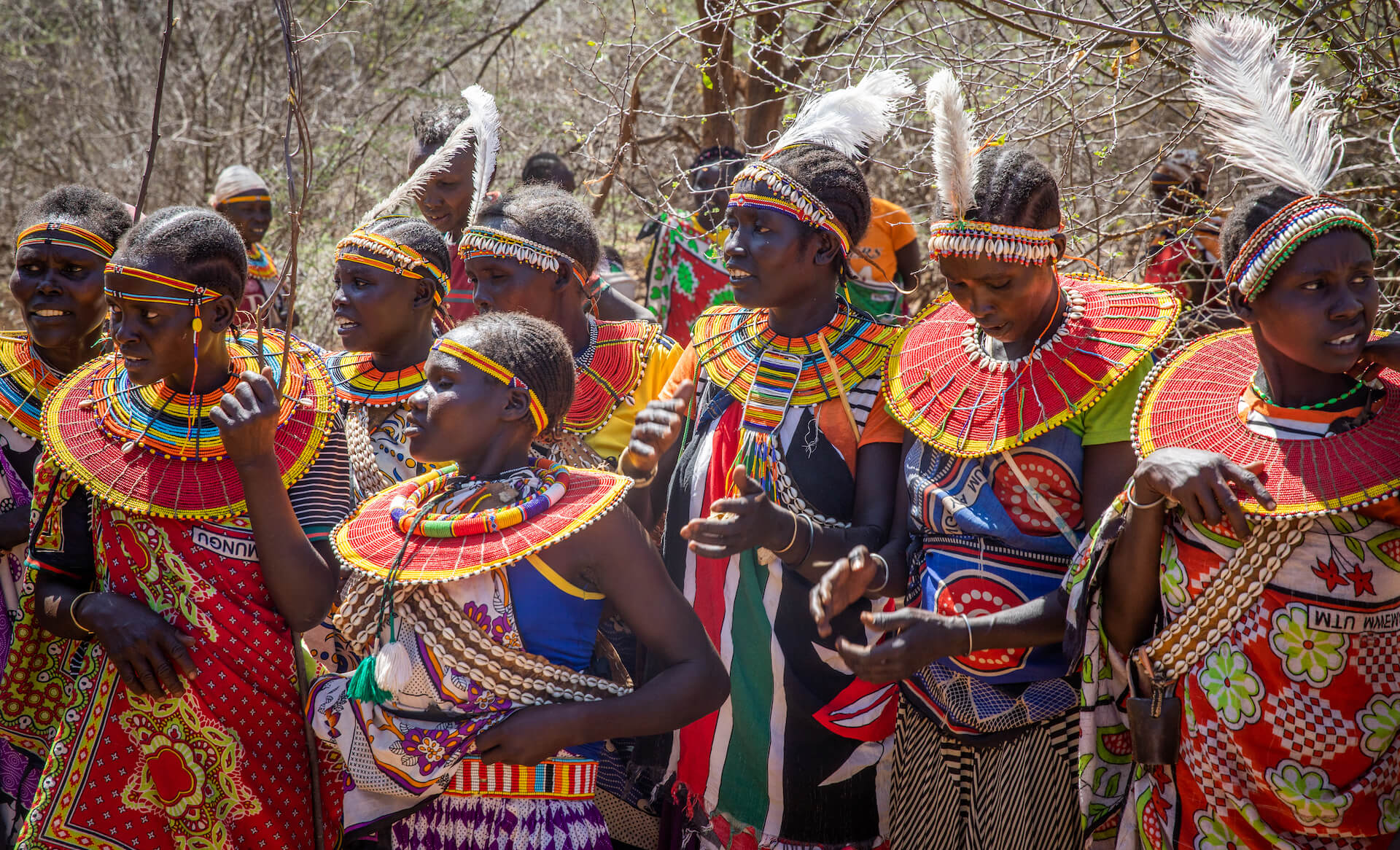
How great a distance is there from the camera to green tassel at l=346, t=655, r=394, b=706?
7.96 ft

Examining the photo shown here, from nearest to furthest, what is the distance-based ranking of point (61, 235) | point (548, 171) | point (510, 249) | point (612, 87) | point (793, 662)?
point (793, 662), point (61, 235), point (510, 249), point (612, 87), point (548, 171)

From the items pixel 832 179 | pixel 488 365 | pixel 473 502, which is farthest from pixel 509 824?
pixel 832 179

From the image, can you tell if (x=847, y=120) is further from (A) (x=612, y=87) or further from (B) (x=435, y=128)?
(B) (x=435, y=128)

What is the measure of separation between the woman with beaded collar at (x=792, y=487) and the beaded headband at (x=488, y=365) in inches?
12.0

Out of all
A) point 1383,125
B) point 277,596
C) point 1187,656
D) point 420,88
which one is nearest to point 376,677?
point 277,596

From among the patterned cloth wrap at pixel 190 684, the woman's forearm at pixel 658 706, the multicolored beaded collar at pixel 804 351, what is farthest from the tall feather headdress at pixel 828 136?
the patterned cloth wrap at pixel 190 684

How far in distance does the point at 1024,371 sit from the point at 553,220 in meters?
1.70

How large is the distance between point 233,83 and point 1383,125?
8.94m

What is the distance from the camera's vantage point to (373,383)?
354 centimetres

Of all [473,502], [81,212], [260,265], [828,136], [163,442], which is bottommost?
[473,502]

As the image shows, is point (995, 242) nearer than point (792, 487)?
Yes

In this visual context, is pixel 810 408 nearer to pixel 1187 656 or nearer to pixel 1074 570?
pixel 1074 570

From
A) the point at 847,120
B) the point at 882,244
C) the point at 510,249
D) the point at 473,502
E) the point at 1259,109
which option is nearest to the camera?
the point at 1259,109

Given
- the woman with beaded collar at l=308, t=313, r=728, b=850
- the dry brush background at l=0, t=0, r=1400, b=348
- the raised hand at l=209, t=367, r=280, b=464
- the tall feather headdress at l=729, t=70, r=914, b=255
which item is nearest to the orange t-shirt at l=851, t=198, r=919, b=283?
the dry brush background at l=0, t=0, r=1400, b=348
